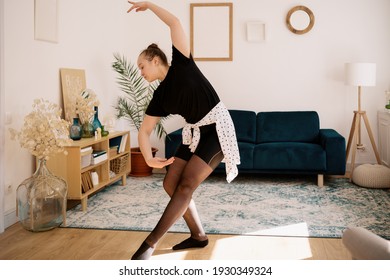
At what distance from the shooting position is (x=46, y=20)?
151 inches

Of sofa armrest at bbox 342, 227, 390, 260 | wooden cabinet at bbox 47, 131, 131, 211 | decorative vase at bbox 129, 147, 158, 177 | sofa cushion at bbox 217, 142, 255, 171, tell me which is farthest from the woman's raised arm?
decorative vase at bbox 129, 147, 158, 177


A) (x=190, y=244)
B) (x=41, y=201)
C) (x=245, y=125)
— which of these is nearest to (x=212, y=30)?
(x=245, y=125)

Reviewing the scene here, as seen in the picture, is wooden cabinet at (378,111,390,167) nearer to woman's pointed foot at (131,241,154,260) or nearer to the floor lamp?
the floor lamp

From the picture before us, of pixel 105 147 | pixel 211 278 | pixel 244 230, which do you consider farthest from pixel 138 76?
pixel 211 278

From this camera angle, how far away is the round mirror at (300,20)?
219 inches

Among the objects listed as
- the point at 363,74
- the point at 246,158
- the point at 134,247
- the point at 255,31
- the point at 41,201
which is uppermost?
the point at 255,31

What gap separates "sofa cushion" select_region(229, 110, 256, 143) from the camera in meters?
5.37

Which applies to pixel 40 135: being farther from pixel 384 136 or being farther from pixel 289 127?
pixel 384 136

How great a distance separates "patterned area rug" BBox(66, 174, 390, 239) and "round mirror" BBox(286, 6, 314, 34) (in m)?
1.93

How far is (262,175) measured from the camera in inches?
211

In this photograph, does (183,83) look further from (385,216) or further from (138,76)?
(138,76)

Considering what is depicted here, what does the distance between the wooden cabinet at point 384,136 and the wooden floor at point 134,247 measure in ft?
8.35

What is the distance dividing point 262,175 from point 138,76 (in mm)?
2059

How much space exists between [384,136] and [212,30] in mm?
2512
